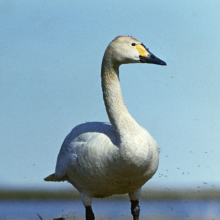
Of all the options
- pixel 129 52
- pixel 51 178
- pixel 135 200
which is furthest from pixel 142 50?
pixel 51 178

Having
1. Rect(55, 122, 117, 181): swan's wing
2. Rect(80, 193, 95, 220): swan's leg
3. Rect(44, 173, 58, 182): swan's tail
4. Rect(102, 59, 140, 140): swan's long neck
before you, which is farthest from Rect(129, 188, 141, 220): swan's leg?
Rect(44, 173, 58, 182): swan's tail

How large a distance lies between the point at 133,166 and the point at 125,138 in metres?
0.38

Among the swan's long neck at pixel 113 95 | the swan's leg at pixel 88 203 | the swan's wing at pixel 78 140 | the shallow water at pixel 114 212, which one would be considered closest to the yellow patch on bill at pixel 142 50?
the swan's long neck at pixel 113 95

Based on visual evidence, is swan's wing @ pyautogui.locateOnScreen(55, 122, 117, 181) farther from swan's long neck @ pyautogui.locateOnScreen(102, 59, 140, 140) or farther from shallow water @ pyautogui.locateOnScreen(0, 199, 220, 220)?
shallow water @ pyautogui.locateOnScreen(0, 199, 220, 220)

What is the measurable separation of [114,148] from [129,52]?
1319mm

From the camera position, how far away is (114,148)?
7289 mm

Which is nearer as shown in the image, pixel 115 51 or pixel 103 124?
pixel 115 51

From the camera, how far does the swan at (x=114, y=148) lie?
285 inches

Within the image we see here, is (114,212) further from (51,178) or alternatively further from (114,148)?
(114,148)

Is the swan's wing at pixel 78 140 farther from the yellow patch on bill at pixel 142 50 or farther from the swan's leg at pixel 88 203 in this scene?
the yellow patch on bill at pixel 142 50

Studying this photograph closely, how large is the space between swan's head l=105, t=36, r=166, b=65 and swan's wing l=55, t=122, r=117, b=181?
104 cm

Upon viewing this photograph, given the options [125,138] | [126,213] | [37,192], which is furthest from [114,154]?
[37,192]

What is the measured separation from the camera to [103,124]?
8.27 meters

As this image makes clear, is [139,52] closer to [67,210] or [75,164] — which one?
[75,164]
